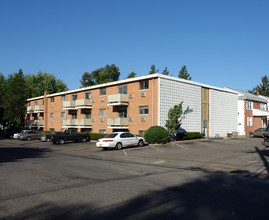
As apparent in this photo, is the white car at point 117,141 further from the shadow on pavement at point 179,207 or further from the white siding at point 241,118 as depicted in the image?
the white siding at point 241,118

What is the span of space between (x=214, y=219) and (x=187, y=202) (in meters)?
1.26

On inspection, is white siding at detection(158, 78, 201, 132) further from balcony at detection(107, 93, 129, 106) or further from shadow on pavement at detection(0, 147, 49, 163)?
shadow on pavement at detection(0, 147, 49, 163)

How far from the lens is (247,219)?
525 centimetres

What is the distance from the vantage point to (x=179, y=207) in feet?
19.8

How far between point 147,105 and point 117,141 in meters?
8.90

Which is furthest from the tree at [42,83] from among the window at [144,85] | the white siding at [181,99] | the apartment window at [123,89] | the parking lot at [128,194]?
the parking lot at [128,194]

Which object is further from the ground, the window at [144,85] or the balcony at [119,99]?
the window at [144,85]

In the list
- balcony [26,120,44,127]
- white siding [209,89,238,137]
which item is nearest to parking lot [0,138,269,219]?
white siding [209,89,238,137]

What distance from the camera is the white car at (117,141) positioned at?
22.0 m

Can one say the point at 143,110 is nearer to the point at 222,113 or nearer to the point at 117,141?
the point at 117,141

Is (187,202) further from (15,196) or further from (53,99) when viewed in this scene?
(53,99)

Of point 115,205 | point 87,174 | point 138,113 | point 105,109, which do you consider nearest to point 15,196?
point 115,205

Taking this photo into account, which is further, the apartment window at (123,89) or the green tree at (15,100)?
the green tree at (15,100)

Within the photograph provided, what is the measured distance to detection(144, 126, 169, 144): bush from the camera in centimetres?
2580
